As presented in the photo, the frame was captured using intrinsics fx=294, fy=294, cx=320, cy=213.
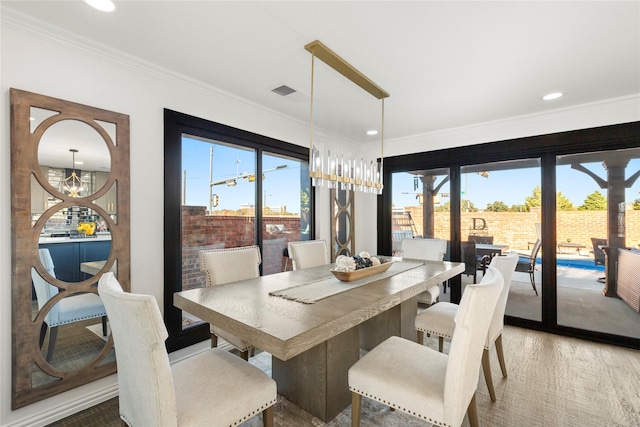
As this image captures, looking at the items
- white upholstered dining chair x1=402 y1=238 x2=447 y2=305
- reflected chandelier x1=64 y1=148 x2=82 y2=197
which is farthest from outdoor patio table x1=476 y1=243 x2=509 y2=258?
reflected chandelier x1=64 y1=148 x2=82 y2=197

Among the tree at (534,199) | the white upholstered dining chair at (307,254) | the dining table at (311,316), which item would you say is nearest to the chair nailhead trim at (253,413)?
the dining table at (311,316)

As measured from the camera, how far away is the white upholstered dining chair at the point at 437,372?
1292 millimetres

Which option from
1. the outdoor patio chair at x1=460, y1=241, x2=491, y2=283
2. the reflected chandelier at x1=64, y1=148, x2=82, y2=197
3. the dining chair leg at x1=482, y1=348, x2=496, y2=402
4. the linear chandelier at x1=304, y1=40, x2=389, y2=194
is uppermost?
the linear chandelier at x1=304, y1=40, x2=389, y2=194

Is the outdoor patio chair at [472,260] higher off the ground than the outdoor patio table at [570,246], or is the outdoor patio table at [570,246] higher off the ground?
the outdoor patio table at [570,246]

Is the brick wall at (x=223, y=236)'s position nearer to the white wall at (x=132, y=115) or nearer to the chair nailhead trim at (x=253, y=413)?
the white wall at (x=132, y=115)

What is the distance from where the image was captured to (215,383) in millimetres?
1399

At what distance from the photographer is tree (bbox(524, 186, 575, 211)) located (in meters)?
3.44

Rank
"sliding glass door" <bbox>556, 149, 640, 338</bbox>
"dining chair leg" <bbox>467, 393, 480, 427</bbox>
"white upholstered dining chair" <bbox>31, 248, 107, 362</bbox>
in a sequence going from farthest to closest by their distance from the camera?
"sliding glass door" <bbox>556, 149, 640, 338</bbox>, "white upholstered dining chair" <bbox>31, 248, 107, 362</bbox>, "dining chair leg" <bbox>467, 393, 480, 427</bbox>

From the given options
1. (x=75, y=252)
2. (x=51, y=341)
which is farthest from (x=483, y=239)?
(x=51, y=341)

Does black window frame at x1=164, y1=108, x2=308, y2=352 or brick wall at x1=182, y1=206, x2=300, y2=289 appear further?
brick wall at x1=182, y1=206, x2=300, y2=289

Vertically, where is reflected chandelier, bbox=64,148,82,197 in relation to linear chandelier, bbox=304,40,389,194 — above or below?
below

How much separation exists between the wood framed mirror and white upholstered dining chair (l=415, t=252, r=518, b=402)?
2402mm

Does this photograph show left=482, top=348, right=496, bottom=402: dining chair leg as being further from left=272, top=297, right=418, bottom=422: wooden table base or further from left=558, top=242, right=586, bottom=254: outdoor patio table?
left=558, top=242, right=586, bottom=254: outdoor patio table

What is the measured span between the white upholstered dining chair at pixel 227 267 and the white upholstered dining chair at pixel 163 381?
2.11 feet
